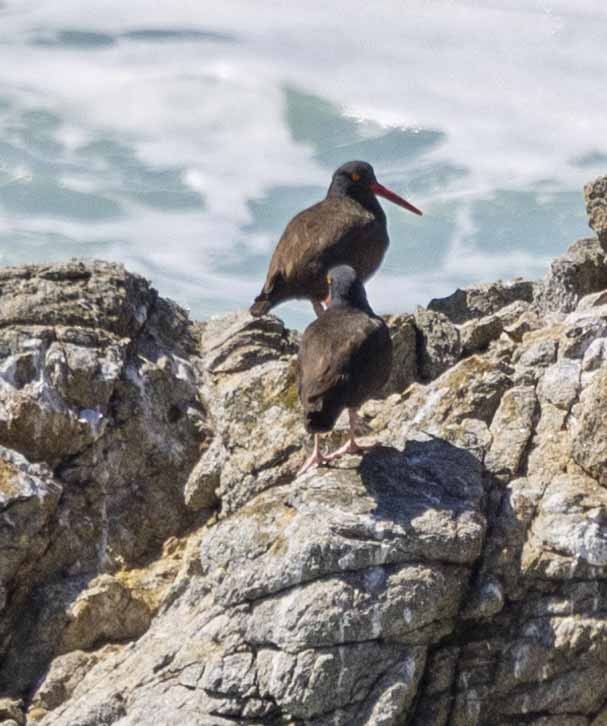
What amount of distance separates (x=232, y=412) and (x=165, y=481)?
1332mm

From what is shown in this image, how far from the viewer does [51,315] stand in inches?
587

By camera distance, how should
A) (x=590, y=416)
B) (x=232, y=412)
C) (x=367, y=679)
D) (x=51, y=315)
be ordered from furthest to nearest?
1. (x=51, y=315)
2. (x=232, y=412)
3. (x=590, y=416)
4. (x=367, y=679)

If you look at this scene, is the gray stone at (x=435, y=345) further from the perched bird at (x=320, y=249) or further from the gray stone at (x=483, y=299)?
the gray stone at (x=483, y=299)

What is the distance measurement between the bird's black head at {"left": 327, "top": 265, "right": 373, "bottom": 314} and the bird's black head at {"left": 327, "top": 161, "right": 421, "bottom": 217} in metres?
3.68

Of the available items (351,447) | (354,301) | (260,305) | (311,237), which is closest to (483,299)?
(311,237)

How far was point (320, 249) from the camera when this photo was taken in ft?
49.1

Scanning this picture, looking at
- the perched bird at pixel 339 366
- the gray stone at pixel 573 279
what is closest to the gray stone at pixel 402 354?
the gray stone at pixel 573 279

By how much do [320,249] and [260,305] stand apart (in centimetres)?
95

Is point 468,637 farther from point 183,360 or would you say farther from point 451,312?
point 451,312

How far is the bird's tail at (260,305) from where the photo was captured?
597 inches

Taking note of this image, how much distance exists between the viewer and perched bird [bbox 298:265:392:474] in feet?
37.0

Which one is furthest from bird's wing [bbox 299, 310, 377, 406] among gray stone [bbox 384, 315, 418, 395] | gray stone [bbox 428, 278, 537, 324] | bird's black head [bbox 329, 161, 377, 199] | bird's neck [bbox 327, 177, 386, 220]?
gray stone [bbox 428, 278, 537, 324]

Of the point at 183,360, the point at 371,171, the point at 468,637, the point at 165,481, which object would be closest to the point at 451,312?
the point at 371,171

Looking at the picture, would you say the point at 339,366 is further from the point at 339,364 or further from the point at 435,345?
the point at 435,345
